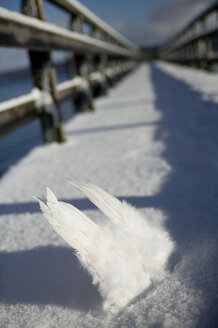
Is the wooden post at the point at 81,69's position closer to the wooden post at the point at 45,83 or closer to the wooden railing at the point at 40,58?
the wooden railing at the point at 40,58

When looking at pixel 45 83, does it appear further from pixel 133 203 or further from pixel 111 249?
pixel 111 249

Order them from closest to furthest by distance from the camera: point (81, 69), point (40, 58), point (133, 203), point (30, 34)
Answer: point (133, 203)
point (30, 34)
point (40, 58)
point (81, 69)

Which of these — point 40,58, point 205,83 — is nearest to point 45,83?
point 40,58

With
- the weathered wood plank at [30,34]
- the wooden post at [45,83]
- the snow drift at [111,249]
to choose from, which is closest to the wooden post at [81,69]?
the weathered wood plank at [30,34]

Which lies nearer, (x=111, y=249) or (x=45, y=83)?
(x=111, y=249)

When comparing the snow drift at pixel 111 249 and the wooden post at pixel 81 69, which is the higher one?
the wooden post at pixel 81 69

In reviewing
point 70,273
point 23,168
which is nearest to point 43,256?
point 70,273

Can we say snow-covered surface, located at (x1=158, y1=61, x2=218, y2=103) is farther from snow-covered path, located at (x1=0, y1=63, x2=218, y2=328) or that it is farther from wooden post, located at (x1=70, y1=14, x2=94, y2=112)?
wooden post, located at (x1=70, y1=14, x2=94, y2=112)
